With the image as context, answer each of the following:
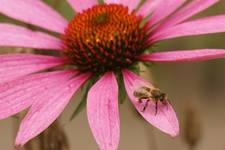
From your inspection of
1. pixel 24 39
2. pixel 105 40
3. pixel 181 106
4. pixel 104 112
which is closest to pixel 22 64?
pixel 24 39

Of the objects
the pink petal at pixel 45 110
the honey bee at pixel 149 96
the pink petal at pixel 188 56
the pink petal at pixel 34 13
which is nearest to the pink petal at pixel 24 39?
the pink petal at pixel 34 13

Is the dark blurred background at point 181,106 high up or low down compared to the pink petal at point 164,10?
down

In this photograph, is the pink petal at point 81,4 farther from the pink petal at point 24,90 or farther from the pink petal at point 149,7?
the pink petal at point 24,90

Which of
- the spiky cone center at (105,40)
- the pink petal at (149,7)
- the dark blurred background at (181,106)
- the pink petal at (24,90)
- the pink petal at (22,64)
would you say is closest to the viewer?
the pink petal at (24,90)

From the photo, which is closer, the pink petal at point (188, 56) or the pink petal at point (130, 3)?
the pink petal at point (188, 56)

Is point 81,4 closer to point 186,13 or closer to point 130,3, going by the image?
point 130,3

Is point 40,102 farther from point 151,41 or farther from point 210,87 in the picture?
point 210,87
